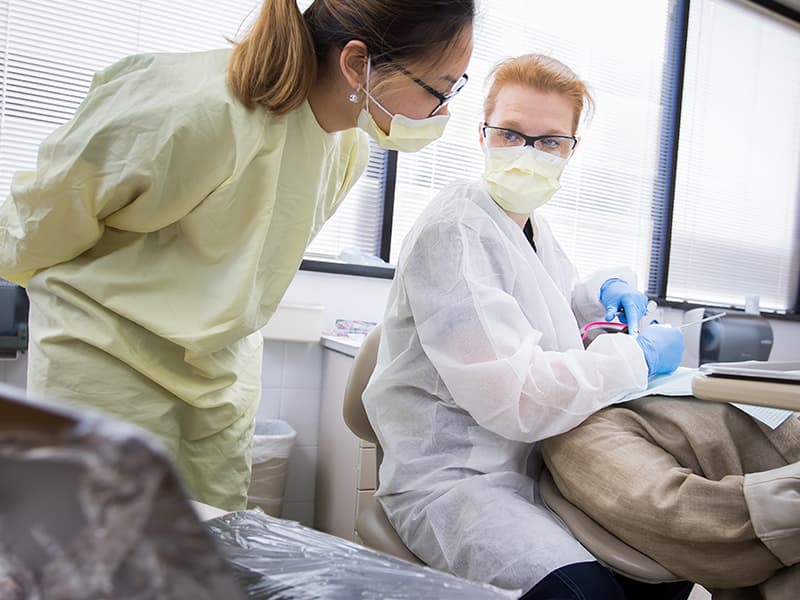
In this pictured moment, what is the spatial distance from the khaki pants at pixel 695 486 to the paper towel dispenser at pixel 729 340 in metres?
2.27

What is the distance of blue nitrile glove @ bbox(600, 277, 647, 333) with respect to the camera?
4.30 ft

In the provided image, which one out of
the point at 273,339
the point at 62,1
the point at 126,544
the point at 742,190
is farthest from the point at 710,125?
the point at 126,544

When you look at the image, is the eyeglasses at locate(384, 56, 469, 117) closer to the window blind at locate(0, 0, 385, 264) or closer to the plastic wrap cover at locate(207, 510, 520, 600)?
the plastic wrap cover at locate(207, 510, 520, 600)

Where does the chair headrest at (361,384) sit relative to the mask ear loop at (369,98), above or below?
below

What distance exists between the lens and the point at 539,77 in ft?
3.99

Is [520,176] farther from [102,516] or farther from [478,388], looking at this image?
[102,516]

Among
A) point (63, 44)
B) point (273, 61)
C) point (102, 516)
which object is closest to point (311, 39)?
point (273, 61)

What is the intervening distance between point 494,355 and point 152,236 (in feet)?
1.90

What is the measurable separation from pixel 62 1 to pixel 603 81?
8.45 feet

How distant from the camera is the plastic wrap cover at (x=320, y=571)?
468 millimetres

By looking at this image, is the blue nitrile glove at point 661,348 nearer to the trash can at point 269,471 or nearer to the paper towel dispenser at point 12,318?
the trash can at point 269,471

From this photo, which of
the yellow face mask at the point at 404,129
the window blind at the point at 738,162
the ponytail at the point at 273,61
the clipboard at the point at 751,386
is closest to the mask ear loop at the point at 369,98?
the yellow face mask at the point at 404,129

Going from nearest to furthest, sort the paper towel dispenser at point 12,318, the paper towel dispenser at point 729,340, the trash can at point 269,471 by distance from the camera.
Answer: the paper towel dispenser at point 12,318 → the trash can at point 269,471 → the paper towel dispenser at point 729,340

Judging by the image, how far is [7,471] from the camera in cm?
20
